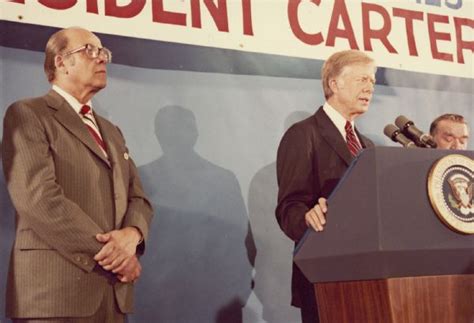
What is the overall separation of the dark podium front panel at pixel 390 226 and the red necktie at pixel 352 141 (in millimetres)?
701

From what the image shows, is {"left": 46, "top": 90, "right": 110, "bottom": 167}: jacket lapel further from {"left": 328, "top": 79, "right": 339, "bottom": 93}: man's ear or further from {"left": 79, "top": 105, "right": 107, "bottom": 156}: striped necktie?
{"left": 328, "top": 79, "right": 339, "bottom": 93}: man's ear

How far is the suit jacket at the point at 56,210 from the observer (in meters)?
2.20

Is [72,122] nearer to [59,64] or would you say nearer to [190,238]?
[59,64]

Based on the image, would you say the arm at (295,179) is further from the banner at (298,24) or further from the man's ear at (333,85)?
the banner at (298,24)

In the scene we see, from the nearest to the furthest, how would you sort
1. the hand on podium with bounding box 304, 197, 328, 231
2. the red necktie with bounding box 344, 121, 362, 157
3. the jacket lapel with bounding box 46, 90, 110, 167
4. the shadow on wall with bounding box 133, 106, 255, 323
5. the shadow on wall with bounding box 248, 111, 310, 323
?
the hand on podium with bounding box 304, 197, 328, 231 → the jacket lapel with bounding box 46, 90, 110, 167 → the red necktie with bounding box 344, 121, 362, 157 → the shadow on wall with bounding box 133, 106, 255, 323 → the shadow on wall with bounding box 248, 111, 310, 323

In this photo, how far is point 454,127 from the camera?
3541mm

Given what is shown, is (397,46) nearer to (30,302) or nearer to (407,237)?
(407,237)

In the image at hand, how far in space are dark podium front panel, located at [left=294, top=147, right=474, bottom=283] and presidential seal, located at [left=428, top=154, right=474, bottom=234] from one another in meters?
0.02

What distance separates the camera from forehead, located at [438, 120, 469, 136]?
3522 mm

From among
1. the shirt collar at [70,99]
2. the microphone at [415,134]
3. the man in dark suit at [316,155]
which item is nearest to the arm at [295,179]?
the man in dark suit at [316,155]

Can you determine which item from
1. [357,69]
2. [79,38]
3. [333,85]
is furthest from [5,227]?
[357,69]

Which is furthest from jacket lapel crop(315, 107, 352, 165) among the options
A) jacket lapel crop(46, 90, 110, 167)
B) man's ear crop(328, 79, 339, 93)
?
jacket lapel crop(46, 90, 110, 167)

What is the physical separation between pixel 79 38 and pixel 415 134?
128 centimetres

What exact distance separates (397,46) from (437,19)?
37 cm
